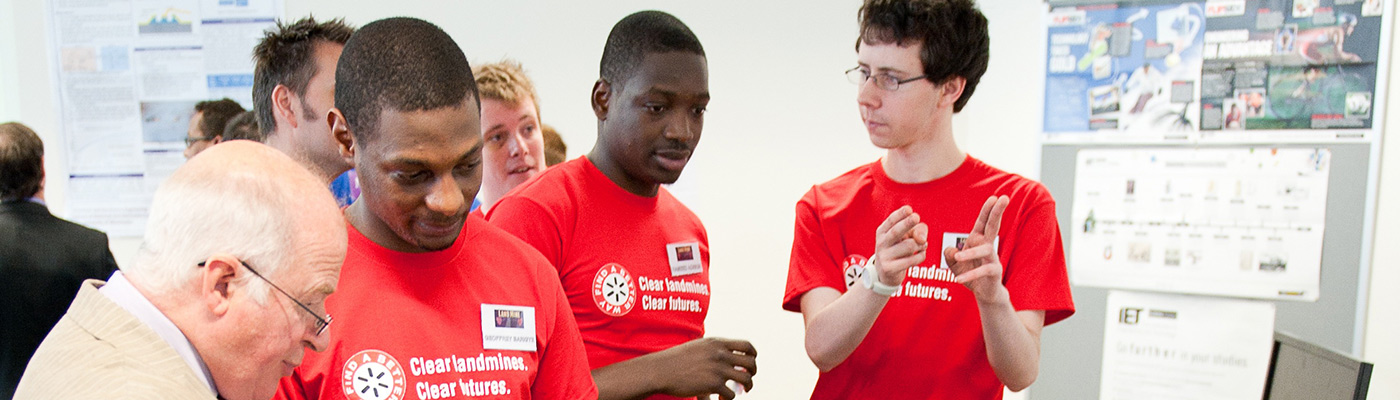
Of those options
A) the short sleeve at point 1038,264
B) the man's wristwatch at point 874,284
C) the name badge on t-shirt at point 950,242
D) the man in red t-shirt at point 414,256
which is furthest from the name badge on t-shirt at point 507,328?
the short sleeve at point 1038,264

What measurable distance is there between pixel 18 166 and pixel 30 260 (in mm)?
294

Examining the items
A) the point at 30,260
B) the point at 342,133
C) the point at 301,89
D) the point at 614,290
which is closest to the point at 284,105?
the point at 301,89

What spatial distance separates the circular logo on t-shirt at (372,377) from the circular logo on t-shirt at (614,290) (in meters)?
0.46

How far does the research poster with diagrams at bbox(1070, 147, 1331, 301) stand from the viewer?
97.4 inches

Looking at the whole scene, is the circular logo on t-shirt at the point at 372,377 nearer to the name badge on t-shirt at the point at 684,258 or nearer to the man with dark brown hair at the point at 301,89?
the man with dark brown hair at the point at 301,89

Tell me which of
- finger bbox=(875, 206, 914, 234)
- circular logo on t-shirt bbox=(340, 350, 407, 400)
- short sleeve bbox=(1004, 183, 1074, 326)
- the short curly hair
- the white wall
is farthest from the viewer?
the white wall

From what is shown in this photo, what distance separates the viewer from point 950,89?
1580mm

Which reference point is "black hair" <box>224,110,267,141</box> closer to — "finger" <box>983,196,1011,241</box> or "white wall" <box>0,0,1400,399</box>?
"white wall" <box>0,0,1400,399</box>

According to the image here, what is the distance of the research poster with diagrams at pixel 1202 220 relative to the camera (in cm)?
247

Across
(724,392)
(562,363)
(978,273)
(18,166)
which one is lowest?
(724,392)

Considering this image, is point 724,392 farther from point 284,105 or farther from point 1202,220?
point 1202,220

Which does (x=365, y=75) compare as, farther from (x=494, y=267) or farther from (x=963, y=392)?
(x=963, y=392)

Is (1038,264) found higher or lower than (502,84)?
lower

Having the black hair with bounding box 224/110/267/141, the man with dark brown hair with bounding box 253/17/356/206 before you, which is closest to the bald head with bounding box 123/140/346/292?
the man with dark brown hair with bounding box 253/17/356/206
